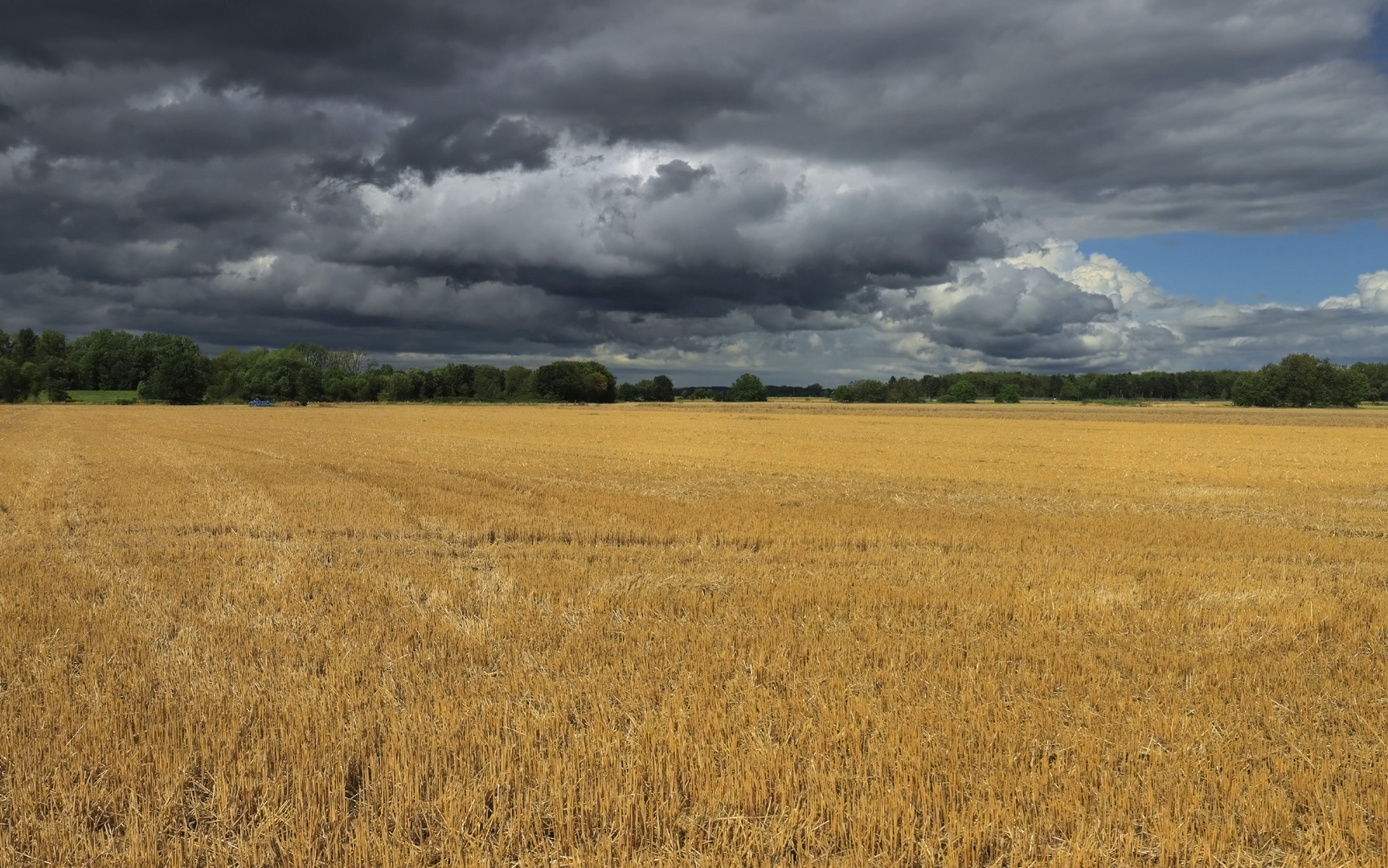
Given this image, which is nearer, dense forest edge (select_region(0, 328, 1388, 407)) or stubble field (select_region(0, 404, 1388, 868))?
stubble field (select_region(0, 404, 1388, 868))

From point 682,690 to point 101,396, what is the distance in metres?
177

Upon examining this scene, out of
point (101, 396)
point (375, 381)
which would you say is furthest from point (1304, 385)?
point (101, 396)

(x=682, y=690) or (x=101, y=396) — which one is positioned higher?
(x=682, y=690)

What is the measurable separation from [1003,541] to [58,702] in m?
14.0

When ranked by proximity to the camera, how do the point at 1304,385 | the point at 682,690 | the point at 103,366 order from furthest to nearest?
1. the point at 103,366
2. the point at 1304,385
3. the point at 682,690

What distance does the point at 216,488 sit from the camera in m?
22.1

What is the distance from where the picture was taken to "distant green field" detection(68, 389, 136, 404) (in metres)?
137

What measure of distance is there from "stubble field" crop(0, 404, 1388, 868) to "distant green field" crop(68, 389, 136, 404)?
143445 mm

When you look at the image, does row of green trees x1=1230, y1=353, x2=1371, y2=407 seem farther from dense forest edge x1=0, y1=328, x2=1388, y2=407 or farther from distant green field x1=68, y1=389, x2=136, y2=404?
distant green field x1=68, y1=389, x2=136, y2=404

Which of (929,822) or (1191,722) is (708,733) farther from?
(1191,722)

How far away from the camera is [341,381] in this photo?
161750 mm

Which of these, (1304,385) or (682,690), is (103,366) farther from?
(1304,385)

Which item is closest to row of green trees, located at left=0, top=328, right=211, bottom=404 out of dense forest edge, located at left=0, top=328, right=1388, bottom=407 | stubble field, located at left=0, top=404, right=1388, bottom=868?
dense forest edge, located at left=0, top=328, right=1388, bottom=407

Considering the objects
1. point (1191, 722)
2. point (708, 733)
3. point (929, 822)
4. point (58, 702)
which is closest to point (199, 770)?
point (58, 702)
